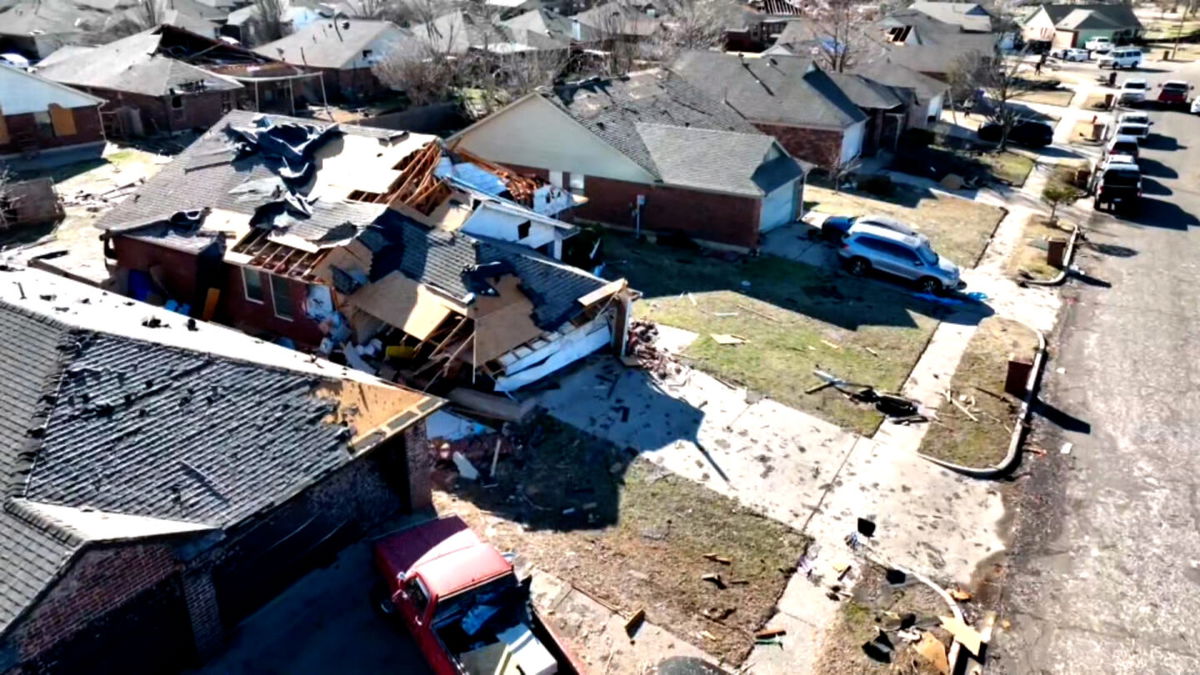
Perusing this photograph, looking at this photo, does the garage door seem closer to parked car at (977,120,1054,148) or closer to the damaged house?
the damaged house

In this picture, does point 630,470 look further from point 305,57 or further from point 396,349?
point 305,57

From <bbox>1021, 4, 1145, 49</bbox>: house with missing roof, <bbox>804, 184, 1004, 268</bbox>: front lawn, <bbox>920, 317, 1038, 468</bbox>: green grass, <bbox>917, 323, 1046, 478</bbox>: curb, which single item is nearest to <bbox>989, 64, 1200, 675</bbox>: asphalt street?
<bbox>917, 323, 1046, 478</bbox>: curb

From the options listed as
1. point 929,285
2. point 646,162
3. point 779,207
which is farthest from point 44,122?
point 929,285

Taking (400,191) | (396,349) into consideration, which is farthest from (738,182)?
(396,349)

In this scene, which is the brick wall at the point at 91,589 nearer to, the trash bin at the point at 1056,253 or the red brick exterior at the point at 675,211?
the red brick exterior at the point at 675,211

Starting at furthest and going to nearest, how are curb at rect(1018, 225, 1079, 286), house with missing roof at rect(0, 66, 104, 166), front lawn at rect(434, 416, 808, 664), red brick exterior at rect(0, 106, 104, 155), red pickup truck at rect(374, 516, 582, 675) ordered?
red brick exterior at rect(0, 106, 104, 155) < house with missing roof at rect(0, 66, 104, 166) < curb at rect(1018, 225, 1079, 286) < front lawn at rect(434, 416, 808, 664) < red pickup truck at rect(374, 516, 582, 675)

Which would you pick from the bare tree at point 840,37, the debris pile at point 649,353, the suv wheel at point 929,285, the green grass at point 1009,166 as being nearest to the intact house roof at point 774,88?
the green grass at point 1009,166
